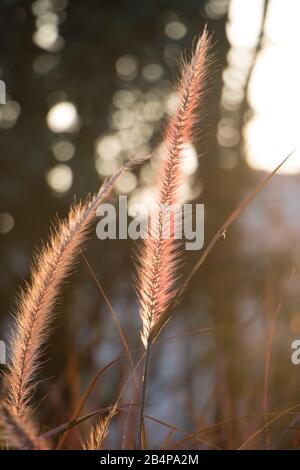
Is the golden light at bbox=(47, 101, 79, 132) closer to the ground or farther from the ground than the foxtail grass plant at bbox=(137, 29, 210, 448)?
farther from the ground

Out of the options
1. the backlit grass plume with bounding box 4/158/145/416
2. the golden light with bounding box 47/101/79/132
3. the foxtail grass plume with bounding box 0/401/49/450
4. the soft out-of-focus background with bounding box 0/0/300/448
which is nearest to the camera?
the foxtail grass plume with bounding box 0/401/49/450

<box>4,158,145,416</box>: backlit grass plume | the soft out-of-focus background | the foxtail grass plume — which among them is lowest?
the foxtail grass plume

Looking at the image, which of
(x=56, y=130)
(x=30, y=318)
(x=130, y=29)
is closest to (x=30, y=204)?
(x=56, y=130)

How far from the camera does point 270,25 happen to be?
3990 millimetres

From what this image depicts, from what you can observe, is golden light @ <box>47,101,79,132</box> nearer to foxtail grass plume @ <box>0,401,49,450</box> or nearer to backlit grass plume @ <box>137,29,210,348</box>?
backlit grass plume @ <box>137,29,210,348</box>

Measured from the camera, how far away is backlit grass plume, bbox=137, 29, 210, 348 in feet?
3.28

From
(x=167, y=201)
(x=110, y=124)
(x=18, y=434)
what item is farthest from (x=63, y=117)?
(x=18, y=434)

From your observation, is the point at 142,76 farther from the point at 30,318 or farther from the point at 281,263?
the point at 30,318

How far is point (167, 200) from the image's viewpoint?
3.34 ft

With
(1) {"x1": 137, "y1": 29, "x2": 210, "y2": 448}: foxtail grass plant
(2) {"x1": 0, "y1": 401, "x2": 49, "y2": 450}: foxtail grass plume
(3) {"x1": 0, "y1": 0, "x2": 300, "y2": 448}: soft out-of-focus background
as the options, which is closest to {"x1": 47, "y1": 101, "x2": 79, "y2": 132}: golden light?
(3) {"x1": 0, "y1": 0, "x2": 300, "y2": 448}: soft out-of-focus background

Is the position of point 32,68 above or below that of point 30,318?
above

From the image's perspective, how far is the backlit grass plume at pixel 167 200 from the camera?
3.28 feet

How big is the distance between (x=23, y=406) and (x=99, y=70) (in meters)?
3.60

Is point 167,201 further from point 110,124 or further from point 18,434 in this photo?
point 110,124
